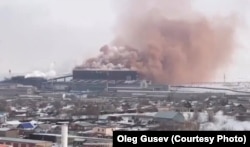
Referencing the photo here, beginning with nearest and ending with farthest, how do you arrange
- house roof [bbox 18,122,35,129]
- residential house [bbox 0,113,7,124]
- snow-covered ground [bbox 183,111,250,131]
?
1. snow-covered ground [bbox 183,111,250,131]
2. house roof [bbox 18,122,35,129]
3. residential house [bbox 0,113,7,124]

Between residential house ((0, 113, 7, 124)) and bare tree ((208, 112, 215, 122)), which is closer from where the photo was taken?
bare tree ((208, 112, 215, 122))

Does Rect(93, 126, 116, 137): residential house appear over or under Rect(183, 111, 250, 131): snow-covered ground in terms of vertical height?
under

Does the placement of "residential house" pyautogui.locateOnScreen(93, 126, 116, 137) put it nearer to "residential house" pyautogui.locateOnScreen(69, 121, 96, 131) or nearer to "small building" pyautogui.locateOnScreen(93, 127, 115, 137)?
"small building" pyautogui.locateOnScreen(93, 127, 115, 137)

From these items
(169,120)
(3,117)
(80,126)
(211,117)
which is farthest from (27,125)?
(211,117)

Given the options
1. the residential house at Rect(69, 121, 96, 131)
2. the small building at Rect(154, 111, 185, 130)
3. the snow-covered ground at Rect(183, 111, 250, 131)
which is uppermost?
the small building at Rect(154, 111, 185, 130)

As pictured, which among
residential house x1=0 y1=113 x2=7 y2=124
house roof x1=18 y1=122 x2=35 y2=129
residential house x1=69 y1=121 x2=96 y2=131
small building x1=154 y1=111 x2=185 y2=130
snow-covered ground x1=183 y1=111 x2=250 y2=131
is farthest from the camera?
residential house x1=0 y1=113 x2=7 y2=124

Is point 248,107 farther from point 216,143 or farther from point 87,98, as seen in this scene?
point 216,143

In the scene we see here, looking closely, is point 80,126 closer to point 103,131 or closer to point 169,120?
point 103,131

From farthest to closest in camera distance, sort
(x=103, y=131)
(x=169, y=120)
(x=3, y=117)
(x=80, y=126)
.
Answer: (x=3, y=117) → (x=80, y=126) → (x=169, y=120) → (x=103, y=131)

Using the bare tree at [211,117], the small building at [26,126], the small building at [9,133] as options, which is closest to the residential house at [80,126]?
the small building at [26,126]

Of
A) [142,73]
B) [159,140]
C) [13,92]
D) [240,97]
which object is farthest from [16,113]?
[159,140]

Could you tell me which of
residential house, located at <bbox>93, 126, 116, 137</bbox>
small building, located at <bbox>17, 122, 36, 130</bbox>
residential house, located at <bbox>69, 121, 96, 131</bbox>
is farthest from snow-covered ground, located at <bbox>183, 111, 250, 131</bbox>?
small building, located at <bbox>17, 122, 36, 130</bbox>
